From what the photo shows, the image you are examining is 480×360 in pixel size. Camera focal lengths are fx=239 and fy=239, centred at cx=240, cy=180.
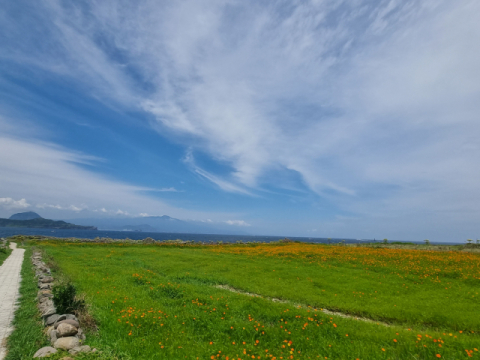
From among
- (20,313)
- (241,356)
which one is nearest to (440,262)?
(241,356)

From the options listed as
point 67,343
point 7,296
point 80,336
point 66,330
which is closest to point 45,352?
point 67,343

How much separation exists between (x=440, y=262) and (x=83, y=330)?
2741 centimetres

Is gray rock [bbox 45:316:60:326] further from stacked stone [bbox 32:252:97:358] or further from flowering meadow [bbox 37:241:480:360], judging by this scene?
flowering meadow [bbox 37:241:480:360]

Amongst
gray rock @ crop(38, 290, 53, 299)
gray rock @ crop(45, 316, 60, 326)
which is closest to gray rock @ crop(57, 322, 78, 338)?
gray rock @ crop(45, 316, 60, 326)

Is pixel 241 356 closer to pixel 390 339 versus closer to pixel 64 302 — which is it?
pixel 390 339

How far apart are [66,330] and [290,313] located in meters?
7.98

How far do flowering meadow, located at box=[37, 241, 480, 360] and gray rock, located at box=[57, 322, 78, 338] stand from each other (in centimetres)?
57

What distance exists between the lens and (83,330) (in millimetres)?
8047

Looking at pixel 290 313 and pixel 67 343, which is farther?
pixel 290 313

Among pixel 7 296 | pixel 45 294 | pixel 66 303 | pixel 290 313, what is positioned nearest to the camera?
pixel 66 303

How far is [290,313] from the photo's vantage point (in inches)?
395

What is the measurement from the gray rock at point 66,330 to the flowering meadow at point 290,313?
0.57 meters

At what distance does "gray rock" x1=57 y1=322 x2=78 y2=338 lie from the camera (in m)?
7.25

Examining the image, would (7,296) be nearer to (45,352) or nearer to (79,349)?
(45,352)
